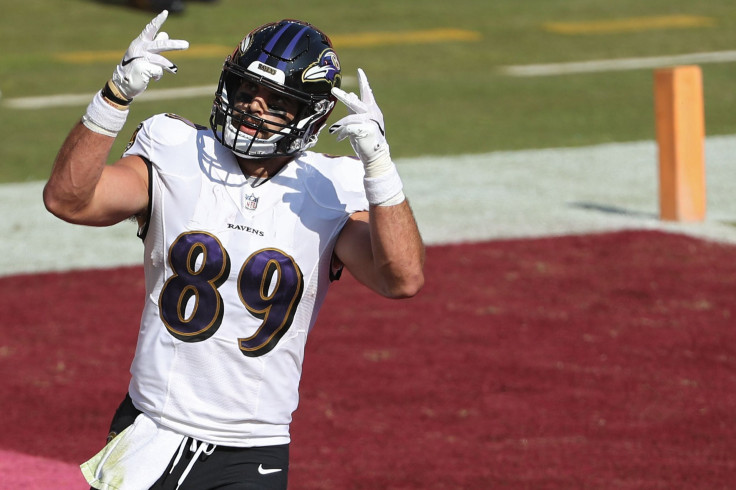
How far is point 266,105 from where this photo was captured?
399 centimetres

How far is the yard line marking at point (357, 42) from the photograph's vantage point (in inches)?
Result: 747

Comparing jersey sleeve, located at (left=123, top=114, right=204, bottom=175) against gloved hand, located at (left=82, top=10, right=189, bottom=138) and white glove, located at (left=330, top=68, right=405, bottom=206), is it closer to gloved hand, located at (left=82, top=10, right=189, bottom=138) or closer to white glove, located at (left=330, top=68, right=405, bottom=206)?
gloved hand, located at (left=82, top=10, right=189, bottom=138)

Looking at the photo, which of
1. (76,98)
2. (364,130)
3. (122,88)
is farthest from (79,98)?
(364,130)

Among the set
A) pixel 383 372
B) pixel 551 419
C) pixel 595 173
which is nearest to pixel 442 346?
pixel 383 372

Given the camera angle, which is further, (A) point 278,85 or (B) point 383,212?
(A) point 278,85

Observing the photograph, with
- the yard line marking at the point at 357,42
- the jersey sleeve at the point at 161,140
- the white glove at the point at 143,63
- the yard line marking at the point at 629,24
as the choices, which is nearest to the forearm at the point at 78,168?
the white glove at the point at 143,63

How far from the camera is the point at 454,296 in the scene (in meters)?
8.85

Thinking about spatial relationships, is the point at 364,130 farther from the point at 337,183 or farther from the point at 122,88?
the point at 122,88

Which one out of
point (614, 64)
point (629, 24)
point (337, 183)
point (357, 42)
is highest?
point (337, 183)

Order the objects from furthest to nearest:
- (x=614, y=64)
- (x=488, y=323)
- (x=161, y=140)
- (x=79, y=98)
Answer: (x=614, y=64) → (x=79, y=98) → (x=488, y=323) → (x=161, y=140)

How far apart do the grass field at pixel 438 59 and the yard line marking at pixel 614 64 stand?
0.26 meters

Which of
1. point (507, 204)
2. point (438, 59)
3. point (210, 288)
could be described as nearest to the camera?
point (210, 288)

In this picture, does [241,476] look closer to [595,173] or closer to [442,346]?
[442,346]

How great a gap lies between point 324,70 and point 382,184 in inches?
19.1
